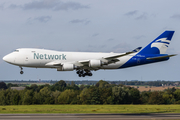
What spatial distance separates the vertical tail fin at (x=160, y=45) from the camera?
2381 inches

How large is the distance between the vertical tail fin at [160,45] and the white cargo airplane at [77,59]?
1356mm

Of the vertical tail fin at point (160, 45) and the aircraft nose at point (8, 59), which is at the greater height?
the vertical tail fin at point (160, 45)

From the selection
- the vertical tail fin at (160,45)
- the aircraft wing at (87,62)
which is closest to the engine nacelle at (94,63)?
the aircraft wing at (87,62)

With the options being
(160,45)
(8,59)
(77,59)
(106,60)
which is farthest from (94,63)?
(160,45)

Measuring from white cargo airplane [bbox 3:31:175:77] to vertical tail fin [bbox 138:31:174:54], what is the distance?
136 centimetres

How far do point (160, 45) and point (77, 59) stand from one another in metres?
20.7

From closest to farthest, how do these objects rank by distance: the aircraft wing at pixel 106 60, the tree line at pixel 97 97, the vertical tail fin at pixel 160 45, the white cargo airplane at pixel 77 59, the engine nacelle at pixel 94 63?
the white cargo airplane at pixel 77 59 < the engine nacelle at pixel 94 63 < the aircraft wing at pixel 106 60 < the vertical tail fin at pixel 160 45 < the tree line at pixel 97 97

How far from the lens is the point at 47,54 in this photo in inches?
2096

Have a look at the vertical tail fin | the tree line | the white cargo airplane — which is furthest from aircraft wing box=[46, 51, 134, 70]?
the tree line

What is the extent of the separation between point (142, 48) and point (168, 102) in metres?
89.3

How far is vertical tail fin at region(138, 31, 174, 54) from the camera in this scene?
6047 centimetres

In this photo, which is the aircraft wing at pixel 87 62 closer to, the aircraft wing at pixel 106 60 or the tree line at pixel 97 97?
the aircraft wing at pixel 106 60

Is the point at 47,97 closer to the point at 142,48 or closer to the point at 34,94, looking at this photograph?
the point at 34,94

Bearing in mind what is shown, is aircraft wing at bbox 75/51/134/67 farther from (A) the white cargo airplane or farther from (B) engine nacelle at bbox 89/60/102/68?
(B) engine nacelle at bbox 89/60/102/68
